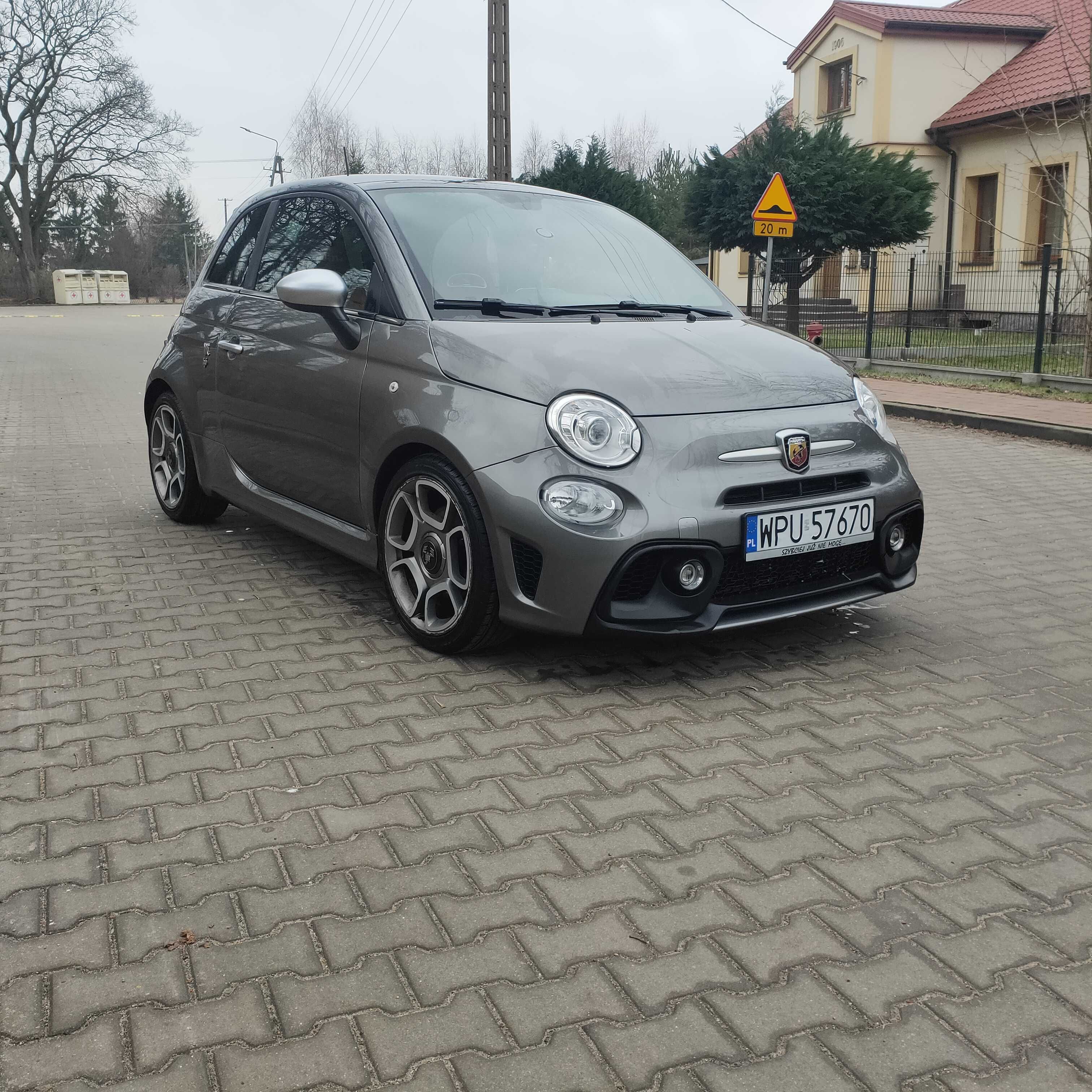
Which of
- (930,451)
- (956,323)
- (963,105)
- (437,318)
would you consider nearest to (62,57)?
(963,105)

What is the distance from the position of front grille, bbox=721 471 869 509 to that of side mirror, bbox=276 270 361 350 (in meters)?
1.58

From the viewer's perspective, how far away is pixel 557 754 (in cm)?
339

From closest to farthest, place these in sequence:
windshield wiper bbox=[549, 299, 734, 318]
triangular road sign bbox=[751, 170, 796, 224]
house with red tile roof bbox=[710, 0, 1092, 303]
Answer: windshield wiper bbox=[549, 299, 734, 318]
triangular road sign bbox=[751, 170, 796, 224]
house with red tile roof bbox=[710, 0, 1092, 303]

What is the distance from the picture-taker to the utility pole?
23328 millimetres

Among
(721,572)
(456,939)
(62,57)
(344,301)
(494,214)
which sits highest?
(62,57)

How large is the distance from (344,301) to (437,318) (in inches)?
18.4

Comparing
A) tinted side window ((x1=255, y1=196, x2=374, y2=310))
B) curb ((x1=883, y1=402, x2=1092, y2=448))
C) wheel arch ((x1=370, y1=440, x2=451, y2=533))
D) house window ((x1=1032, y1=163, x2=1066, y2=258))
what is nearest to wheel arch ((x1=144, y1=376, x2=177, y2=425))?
tinted side window ((x1=255, y1=196, x2=374, y2=310))

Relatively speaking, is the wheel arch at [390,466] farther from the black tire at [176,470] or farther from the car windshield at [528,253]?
the black tire at [176,470]

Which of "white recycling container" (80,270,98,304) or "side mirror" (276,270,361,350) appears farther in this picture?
"white recycling container" (80,270,98,304)

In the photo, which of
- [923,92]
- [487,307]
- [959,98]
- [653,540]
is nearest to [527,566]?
[653,540]

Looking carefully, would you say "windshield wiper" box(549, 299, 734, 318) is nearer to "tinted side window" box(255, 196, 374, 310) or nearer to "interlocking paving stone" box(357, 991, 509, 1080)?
"tinted side window" box(255, 196, 374, 310)

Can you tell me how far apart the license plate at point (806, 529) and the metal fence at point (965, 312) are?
35.0ft

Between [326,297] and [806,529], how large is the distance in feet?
6.26

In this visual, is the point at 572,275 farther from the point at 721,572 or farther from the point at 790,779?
the point at 790,779
